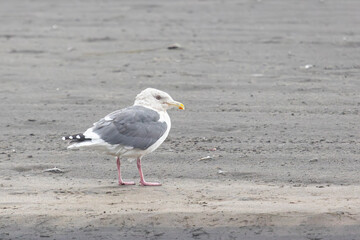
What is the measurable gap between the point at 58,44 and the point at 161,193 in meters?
7.51

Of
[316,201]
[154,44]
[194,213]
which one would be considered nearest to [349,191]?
[316,201]

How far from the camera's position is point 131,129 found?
7355mm

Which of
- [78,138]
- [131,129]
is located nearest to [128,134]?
[131,129]

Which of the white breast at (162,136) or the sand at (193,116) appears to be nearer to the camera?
the sand at (193,116)

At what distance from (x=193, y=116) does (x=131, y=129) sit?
2.49 m

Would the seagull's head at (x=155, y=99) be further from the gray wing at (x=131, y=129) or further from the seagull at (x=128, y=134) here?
the gray wing at (x=131, y=129)

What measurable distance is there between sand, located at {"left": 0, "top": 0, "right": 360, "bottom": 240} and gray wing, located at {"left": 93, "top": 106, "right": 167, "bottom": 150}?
448mm

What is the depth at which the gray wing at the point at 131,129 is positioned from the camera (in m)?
7.28

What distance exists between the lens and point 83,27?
50.1 feet

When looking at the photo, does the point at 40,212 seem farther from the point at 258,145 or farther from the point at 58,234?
the point at 258,145

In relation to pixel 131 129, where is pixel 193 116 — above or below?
below

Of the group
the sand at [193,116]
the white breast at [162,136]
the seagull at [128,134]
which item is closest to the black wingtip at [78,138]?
the seagull at [128,134]

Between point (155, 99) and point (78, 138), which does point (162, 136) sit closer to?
point (155, 99)

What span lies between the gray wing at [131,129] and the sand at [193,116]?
448 mm
